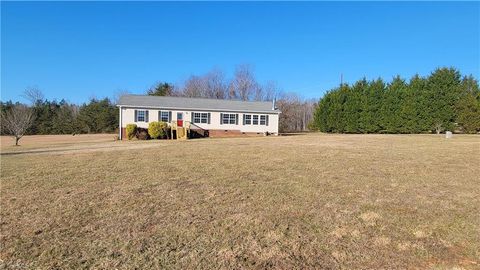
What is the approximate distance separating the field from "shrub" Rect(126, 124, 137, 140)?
17104 mm

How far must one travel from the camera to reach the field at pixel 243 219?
126 inches

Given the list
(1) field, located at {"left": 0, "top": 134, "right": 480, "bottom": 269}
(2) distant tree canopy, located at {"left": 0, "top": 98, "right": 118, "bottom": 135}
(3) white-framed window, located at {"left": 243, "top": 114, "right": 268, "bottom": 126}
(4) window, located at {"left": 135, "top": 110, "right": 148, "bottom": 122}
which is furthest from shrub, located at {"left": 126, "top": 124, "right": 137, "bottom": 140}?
(2) distant tree canopy, located at {"left": 0, "top": 98, "right": 118, "bottom": 135}

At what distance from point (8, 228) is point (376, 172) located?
6.88 m

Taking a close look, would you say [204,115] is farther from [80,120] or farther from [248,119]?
[80,120]

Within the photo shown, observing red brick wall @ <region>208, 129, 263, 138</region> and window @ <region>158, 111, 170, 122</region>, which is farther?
red brick wall @ <region>208, 129, 263, 138</region>

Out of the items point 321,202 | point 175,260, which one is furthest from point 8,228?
point 321,202

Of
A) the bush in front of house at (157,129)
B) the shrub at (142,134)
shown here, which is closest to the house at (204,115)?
the bush in front of house at (157,129)

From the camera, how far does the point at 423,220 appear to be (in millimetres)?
4207

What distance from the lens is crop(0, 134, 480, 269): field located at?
3.19m

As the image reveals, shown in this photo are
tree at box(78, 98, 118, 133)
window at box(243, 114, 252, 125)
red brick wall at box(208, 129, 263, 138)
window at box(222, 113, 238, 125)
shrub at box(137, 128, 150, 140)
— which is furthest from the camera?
tree at box(78, 98, 118, 133)

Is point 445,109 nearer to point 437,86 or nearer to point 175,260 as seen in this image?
point 437,86

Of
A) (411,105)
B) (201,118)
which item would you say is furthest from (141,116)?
(411,105)

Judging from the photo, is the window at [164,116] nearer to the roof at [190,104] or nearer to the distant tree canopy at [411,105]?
the roof at [190,104]

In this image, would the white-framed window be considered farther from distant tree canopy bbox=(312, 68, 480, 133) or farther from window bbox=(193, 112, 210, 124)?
distant tree canopy bbox=(312, 68, 480, 133)
